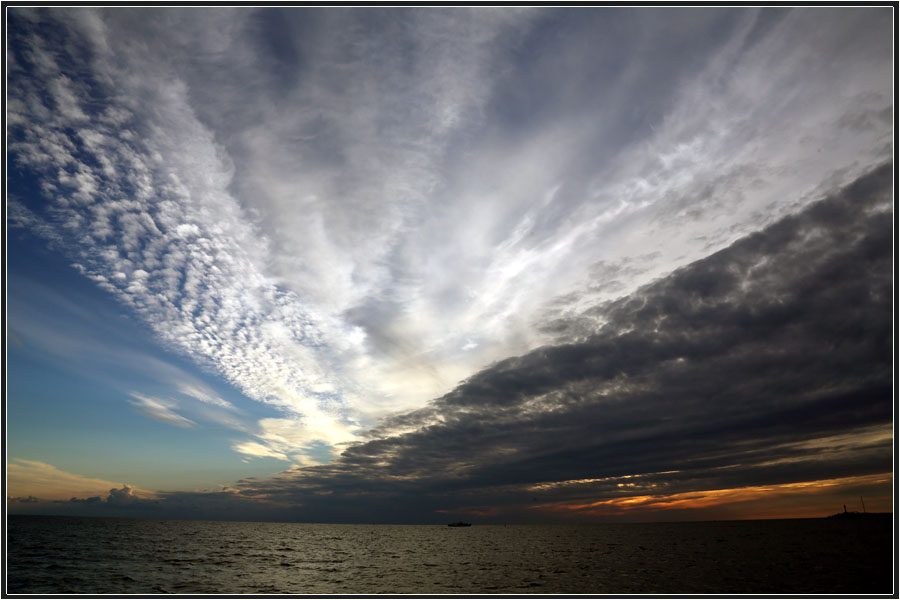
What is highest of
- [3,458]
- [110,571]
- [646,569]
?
[3,458]

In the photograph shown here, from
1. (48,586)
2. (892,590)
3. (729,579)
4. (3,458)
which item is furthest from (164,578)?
(892,590)

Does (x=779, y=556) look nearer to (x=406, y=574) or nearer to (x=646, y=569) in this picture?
(x=646, y=569)

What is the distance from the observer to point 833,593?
42.2 meters

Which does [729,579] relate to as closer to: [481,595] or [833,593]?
[833,593]

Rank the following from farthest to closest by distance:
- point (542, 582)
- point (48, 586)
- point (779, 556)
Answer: point (779, 556)
point (542, 582)
point (48, 586)

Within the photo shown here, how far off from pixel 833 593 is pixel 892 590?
10.3 m

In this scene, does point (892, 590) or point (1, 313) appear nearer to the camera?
point (1, 313)

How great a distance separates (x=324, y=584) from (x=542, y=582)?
26.4 meters

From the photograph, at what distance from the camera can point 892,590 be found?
4569cm

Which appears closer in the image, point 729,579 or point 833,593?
point 833,593

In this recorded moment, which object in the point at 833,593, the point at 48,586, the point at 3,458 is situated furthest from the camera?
the point at 48,586

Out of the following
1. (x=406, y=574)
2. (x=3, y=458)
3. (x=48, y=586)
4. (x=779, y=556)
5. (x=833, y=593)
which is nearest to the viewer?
(x=3, y=458)

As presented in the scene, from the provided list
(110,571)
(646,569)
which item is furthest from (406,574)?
(110,571)

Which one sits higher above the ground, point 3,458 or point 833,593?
point 3,458
